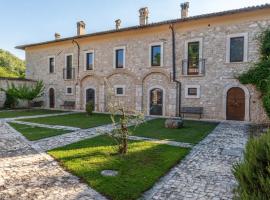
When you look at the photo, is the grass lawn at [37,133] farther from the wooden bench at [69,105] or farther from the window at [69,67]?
the window at [69,67]

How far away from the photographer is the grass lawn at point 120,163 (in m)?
4.71

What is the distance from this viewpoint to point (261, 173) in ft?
7.80

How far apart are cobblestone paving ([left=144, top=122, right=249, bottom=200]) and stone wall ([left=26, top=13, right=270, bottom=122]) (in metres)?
A: 7.26

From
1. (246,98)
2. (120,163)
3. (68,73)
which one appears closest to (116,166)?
(120,163)

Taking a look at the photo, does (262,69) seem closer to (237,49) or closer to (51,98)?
(237,49)

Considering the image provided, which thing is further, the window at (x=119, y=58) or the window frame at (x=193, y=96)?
the window at (x=119, y=58)

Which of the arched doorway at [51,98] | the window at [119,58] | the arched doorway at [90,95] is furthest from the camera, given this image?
the arched doorway at [51,98]

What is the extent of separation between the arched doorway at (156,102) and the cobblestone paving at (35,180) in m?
11.2

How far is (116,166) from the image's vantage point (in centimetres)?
593

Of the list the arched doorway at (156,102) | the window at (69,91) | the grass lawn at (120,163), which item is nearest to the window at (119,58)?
the arched doorway at (156,102)

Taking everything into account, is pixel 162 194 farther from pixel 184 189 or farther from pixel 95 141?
pixel 95 141

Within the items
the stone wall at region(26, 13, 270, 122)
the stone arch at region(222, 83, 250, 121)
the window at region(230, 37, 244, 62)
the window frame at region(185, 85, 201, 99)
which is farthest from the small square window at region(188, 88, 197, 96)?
the window at region(230, 37, 244, 62)

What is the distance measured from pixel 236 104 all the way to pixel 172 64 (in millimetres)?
5005

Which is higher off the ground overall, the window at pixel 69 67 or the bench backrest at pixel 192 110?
the window at pixel 69 67
